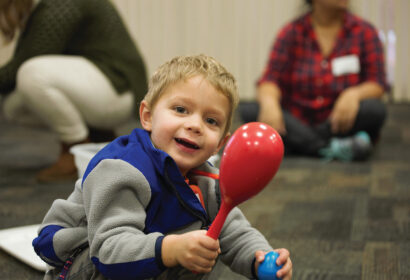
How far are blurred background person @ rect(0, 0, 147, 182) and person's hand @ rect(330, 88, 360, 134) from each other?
83 centimetres

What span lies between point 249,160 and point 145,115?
0.26 meters

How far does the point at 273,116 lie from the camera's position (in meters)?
2.26

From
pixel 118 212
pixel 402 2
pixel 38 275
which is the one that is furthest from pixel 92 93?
pixel 402 2

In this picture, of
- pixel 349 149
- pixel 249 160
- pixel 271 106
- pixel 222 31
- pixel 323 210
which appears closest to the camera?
pixel 249 160

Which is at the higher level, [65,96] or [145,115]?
[145,115]

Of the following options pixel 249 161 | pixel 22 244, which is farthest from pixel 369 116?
pixel 249 161

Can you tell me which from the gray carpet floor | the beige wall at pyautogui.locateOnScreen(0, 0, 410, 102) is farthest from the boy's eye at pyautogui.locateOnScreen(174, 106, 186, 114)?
the beige wall at pyautogui.locateOnScreen(0, 0, 410, 102)

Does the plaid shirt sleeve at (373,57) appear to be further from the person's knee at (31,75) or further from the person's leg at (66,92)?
the person's knee at (31,75)

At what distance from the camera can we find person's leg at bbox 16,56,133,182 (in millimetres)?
1767

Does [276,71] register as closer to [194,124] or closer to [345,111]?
[345,111]

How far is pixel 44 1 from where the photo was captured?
1781 mm

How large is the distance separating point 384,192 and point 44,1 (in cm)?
122

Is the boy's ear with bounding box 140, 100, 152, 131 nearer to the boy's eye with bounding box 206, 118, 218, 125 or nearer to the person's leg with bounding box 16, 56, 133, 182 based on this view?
the boy's eye with bounding box 206, 118, 218, 125

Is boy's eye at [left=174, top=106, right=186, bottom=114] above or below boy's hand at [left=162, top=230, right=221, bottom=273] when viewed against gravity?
above
